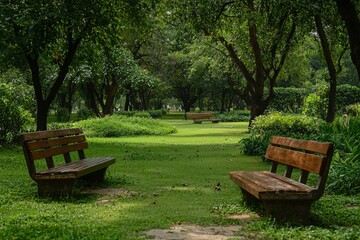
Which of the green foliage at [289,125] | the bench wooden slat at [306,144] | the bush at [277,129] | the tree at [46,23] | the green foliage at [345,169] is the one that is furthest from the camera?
the green foliage at [289,125]

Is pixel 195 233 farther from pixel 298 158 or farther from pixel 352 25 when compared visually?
pixel 352 25

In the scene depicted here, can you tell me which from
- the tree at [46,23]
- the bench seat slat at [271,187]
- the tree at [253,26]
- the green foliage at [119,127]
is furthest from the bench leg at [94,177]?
the green foliage at [119,127]

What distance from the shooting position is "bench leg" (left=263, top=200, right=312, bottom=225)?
5254mm

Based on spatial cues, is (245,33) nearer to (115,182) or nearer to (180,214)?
(115,182)

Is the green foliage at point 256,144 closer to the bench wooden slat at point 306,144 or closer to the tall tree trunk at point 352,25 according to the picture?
the tall tree trunk at point 352,25

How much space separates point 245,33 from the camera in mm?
21156

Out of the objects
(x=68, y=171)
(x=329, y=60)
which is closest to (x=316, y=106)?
(x=329, y=60)

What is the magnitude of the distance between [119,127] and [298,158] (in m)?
16.8

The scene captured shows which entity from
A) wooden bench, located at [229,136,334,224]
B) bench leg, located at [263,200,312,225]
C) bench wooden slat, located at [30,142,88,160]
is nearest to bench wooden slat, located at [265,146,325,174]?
wooden bench, located at [229,136,334,224]

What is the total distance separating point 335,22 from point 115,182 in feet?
36.0

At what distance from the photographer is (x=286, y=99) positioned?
41.8m

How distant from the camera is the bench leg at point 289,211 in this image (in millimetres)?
5254

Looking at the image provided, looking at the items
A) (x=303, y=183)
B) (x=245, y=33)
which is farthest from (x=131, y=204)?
(x=245, y=33)

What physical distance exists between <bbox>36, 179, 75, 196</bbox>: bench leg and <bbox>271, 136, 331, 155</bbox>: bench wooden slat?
3218 millimetres
